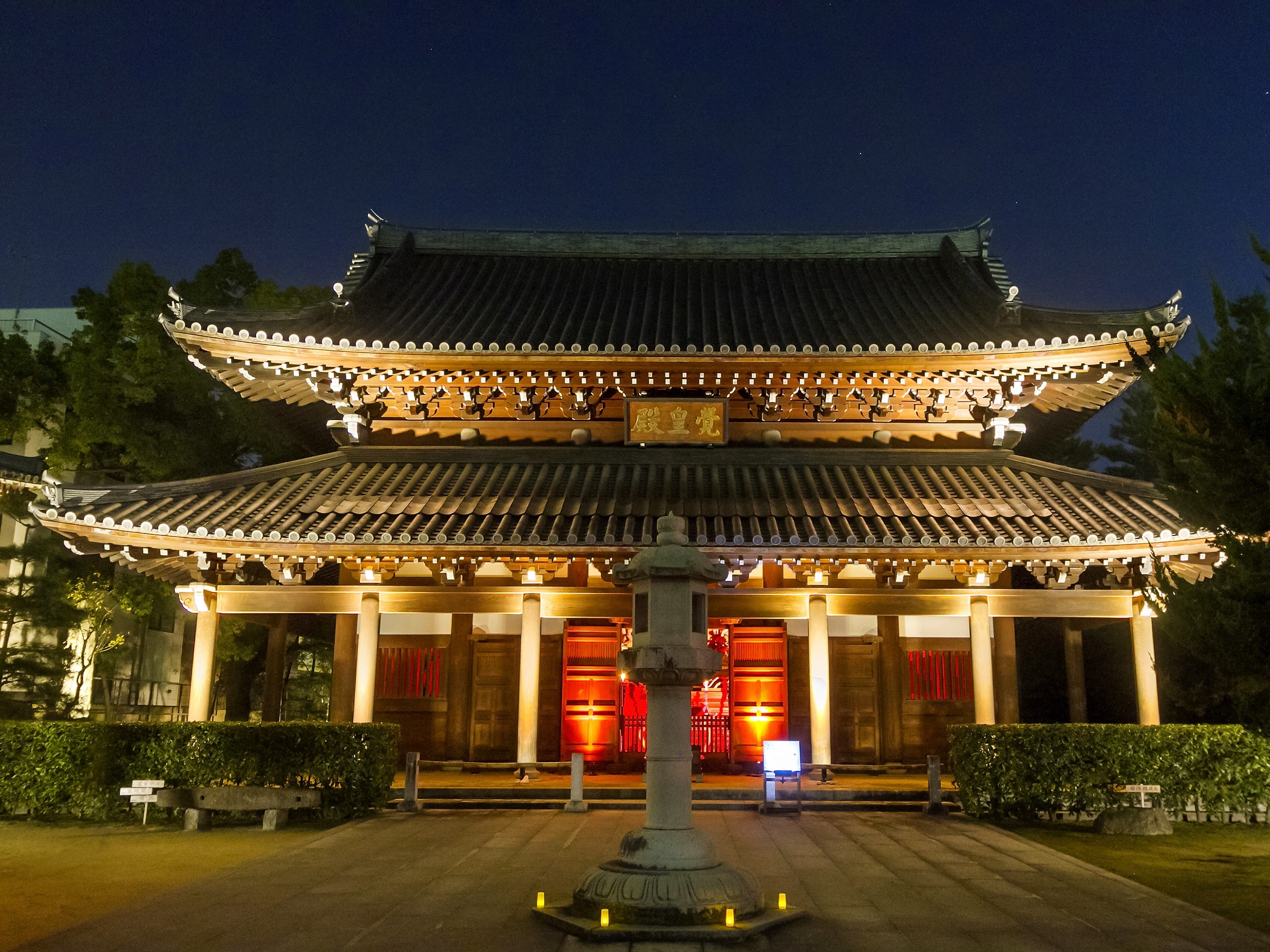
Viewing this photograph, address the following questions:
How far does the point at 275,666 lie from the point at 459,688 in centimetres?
388

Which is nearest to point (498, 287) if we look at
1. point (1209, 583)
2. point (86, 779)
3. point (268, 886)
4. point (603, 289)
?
point (603, 289)

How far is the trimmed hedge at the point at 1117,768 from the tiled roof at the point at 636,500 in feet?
8.63

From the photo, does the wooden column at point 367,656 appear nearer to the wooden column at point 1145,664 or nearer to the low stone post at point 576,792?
the low stone post at point 576,792

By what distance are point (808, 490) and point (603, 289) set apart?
21.8ft

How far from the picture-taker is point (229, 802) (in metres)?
12.1

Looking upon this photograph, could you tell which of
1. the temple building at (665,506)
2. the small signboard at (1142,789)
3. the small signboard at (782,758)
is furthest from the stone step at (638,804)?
the small signboard at (1142,789)

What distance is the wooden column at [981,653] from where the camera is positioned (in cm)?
1438

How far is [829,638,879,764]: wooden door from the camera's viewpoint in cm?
1700

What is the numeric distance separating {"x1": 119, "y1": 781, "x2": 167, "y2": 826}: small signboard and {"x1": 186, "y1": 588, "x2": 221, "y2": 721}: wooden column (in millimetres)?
1867

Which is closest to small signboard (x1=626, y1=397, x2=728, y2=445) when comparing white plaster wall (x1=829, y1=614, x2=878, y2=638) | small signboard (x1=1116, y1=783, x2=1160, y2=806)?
white plaster wall (x1=829, y1=614, x2=878, y2=638)

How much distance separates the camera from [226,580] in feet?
48.8

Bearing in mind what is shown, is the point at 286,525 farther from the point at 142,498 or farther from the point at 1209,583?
the point at 1209,583

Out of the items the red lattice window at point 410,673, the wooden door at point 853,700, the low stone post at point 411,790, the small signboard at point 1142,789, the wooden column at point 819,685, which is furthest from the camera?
the red lattice window at point 410,673

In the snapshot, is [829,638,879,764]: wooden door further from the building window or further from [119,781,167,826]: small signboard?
the building window
